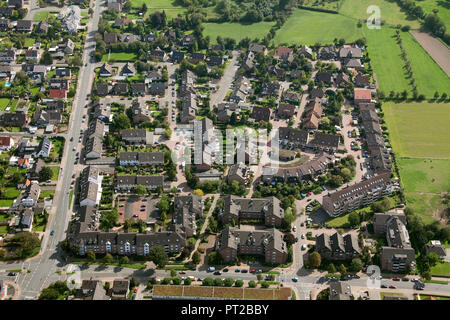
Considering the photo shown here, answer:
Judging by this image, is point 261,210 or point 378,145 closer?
point 261,210

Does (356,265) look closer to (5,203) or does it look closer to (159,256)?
(159,256)

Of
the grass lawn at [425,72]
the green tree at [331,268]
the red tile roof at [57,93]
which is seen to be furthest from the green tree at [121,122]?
the grass lawn at [425,72]

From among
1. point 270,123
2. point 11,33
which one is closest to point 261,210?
point 270,123

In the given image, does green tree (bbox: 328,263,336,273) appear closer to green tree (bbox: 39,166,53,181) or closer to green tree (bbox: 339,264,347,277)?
green tree (bbox: 339,264,347,277)

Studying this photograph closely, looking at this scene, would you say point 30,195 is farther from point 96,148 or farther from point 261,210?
point 261,210

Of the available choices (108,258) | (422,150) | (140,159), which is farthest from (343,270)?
(140,159)

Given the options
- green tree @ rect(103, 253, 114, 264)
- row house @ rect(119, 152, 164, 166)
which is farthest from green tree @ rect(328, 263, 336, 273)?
row house @ rect(119, 152, 164, 166)

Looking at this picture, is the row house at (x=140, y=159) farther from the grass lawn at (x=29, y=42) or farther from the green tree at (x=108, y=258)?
the grass lawn at (x=29, y=42)
